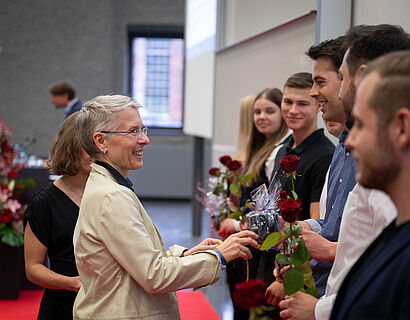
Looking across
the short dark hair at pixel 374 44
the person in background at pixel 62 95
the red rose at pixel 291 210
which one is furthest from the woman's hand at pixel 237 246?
the person in background at pixel 62 95

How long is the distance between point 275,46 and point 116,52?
7.90 m

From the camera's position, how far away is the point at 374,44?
67.3 inches

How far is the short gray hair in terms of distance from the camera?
2.04m

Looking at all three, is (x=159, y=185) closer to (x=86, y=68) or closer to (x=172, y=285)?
(x=86, y=68)

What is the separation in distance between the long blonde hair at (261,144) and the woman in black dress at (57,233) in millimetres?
1173

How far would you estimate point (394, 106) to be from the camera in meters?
1.11

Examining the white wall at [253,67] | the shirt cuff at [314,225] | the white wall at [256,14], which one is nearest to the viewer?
the shirt cuff at [314,225]

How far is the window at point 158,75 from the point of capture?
459 inches

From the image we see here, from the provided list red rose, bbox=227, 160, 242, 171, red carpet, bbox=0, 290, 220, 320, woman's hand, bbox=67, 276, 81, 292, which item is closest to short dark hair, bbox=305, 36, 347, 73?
red rose, bbox=227, 160, 242, 171

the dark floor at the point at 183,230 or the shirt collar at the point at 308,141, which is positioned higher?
the shirt collar at the point at 308,141

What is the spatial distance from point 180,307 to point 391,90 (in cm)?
280

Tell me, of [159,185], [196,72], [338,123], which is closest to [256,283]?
[338,123]

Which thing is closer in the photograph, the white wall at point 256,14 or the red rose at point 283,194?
the red rose at point 283,194

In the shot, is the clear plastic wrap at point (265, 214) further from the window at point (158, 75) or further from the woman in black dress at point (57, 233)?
the window at point (158, 75)
